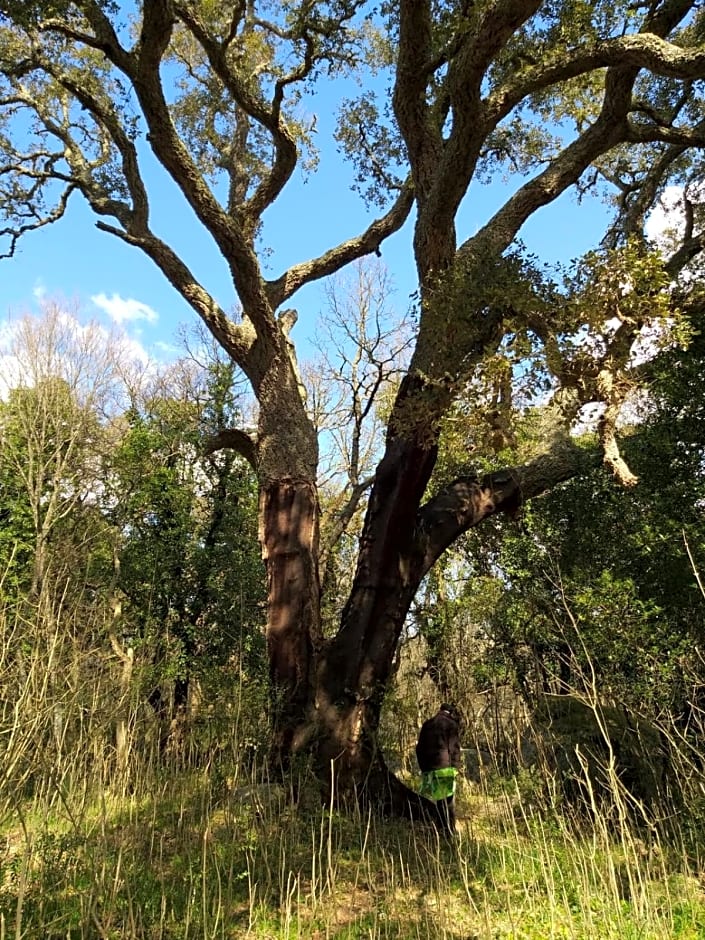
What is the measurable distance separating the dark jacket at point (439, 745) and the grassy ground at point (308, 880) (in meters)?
0.52

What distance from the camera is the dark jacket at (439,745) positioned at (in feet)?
16.8

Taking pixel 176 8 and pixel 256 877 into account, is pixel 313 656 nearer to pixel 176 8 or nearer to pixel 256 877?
pixel 256 877

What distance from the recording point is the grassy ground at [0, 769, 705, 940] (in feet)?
9.39

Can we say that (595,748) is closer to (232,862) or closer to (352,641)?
(352,641)

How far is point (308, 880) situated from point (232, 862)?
0.89 m

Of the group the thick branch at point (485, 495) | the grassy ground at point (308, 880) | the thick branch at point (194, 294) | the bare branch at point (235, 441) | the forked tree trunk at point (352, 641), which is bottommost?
the grassy ground at point (308, 880)

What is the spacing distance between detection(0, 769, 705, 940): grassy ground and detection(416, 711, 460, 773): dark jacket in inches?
20.3

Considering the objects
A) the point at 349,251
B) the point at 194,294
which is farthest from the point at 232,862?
the point at 349,251

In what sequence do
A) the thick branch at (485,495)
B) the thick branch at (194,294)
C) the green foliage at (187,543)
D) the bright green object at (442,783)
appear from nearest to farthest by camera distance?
1. the bright green object at (442,783)
2. the thick branch at (485,495)
3. the thick branch at (194,294)
4. the green foliage at (187,543)

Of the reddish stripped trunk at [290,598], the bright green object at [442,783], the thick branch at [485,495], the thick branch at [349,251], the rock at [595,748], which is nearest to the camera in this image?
the bright green object at [442,783]

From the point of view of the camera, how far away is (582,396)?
441 centimetres

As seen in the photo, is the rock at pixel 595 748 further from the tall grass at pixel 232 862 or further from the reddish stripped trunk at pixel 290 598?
the reddish stripped trunk at pixel 290 598

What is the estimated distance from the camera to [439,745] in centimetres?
514

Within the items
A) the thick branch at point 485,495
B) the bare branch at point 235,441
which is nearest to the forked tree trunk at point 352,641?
the thick branch at point 485,495
